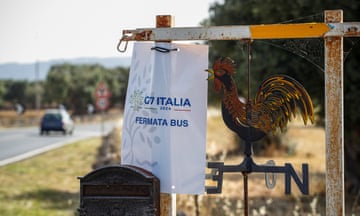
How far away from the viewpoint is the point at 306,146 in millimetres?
26859

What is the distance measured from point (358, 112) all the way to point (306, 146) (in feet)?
50.6

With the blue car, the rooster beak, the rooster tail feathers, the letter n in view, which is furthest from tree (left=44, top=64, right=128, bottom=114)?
the letter n

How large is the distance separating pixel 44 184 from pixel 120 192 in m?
10.8

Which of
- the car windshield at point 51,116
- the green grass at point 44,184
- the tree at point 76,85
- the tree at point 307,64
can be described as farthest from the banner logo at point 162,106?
the tree at point 76,85

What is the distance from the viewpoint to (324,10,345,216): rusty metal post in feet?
14.5

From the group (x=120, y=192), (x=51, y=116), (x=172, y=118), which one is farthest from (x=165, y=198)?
(x=51, y=116)

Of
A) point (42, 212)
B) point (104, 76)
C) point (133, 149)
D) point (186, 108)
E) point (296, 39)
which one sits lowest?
point (42, 212)

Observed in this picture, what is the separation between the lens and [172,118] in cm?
464

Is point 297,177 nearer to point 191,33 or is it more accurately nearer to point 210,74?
point 210,74

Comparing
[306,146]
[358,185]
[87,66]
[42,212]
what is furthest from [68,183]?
[87,66]

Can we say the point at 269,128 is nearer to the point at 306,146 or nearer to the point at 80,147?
the point at 80,147

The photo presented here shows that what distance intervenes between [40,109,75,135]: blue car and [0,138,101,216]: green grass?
1129 cm

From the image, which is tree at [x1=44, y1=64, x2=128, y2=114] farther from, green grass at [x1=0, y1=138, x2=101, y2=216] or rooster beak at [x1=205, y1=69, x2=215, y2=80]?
rooster beak at [x1=205, y1=69, x2=215, y2=80]

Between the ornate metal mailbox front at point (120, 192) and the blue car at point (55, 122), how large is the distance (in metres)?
29.3
